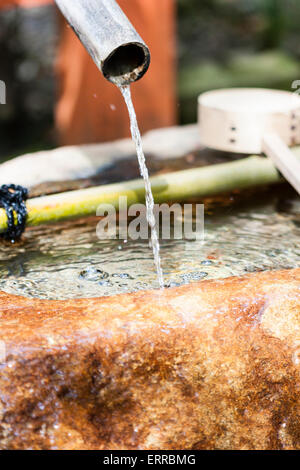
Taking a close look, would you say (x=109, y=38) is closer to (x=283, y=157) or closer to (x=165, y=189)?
(x=165, y=189)

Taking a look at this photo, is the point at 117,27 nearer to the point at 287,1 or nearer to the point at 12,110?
the point at 12,110

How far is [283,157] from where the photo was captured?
129 inches

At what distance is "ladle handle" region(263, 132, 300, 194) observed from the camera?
307 cm

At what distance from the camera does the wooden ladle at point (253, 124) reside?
348 cm

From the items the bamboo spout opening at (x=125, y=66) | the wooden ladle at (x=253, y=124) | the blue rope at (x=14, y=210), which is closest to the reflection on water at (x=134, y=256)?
the blue rope at (x=14, y=210)

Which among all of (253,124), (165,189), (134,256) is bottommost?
(134,256)

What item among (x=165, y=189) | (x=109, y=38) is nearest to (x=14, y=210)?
(x=165, y=189)

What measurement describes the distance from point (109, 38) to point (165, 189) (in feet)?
3.52

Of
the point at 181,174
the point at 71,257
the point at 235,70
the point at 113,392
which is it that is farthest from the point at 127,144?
the point at 235,70

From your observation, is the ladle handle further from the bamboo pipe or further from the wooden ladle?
the bamboo pipe

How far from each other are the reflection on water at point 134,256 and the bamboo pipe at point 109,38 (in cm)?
68

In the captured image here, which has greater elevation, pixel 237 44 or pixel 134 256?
pixel 237 44

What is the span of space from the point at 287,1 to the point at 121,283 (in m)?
9.57

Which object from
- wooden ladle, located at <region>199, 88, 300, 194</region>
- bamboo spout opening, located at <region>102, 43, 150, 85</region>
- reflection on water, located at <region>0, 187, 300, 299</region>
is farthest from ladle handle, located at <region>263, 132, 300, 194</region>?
bamboo spout opening, located at <region>102, 43, 150, 85</region>
